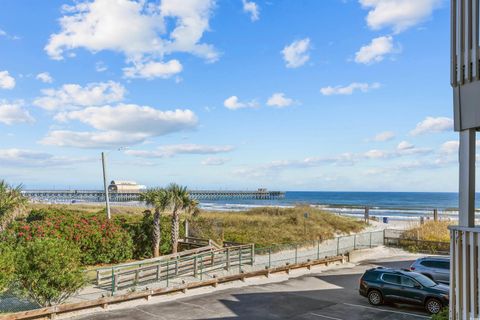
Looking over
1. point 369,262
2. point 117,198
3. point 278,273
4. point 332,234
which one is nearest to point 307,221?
point 332,234

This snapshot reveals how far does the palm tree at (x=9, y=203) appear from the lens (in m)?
23.0

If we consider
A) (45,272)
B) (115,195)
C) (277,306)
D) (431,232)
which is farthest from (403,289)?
(115,195)

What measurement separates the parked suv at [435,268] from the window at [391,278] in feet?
13.8

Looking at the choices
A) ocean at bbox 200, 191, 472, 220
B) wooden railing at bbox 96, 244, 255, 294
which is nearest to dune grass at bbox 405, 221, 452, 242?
wooden railing at bbox 96, 244, 255, 294

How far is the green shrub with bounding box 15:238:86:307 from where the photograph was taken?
15.7m

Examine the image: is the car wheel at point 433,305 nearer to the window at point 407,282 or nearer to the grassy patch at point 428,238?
the window at point 407,282

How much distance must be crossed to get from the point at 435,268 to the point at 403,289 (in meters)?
4.91

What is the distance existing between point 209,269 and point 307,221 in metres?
23.4

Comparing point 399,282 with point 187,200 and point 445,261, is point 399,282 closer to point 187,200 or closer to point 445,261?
point 445,261

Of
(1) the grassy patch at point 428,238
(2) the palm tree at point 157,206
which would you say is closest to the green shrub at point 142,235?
(2) the palm tree at point 157,206

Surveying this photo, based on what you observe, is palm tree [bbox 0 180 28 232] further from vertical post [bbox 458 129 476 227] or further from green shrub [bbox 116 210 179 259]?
vertical post [bbox 458 129 476 227]

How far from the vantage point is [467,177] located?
7.25m

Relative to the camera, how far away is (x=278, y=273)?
83.2ft

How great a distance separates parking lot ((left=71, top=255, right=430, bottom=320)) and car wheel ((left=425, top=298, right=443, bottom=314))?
35cm
